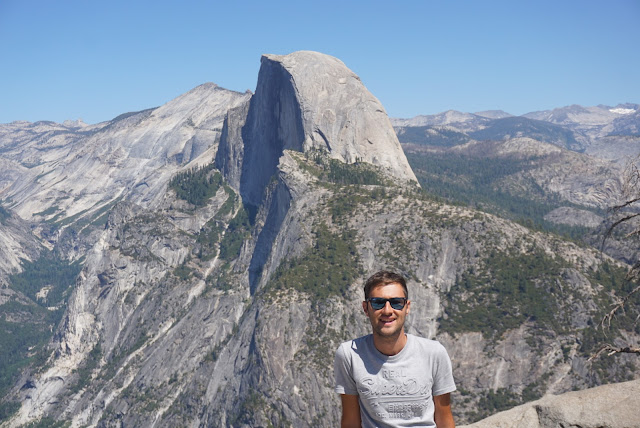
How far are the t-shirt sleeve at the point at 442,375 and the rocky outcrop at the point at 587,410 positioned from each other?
13.4 meters

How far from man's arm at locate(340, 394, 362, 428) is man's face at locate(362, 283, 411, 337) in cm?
193

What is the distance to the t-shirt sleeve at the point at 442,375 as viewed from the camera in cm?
1608

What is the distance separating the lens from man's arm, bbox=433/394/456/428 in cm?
1648

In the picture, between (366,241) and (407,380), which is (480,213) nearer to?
(366,241)

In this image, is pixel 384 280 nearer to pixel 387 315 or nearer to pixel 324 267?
pixel 387 315

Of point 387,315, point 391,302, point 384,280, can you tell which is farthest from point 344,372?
point 384,280

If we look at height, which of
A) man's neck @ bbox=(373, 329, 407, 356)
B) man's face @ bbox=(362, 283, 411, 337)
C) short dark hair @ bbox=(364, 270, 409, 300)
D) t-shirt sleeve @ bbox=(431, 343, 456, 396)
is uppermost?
short dark hair @ bbox=(364, 270, 409, 300)

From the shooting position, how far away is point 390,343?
16.1 metres

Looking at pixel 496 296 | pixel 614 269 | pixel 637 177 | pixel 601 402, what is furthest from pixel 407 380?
pixel 614 269

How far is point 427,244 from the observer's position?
178 m

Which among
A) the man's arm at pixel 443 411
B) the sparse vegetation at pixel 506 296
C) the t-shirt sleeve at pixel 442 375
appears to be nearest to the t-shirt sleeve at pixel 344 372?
the t-shirt sleeve at pixel 442 375

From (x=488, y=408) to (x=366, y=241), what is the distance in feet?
192

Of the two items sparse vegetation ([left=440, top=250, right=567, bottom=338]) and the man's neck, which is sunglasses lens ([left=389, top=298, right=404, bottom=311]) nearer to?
the man's neck

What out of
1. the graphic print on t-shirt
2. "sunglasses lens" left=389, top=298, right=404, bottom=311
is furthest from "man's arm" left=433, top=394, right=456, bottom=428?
"sunglasses lens" left=389, top=298, right=404, bottom=311
